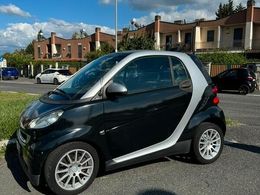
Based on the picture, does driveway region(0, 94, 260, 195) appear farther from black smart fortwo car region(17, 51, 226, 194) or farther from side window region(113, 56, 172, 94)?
side window region(113, 56, 172, 94)

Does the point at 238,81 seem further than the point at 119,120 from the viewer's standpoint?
Yes

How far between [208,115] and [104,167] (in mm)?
1767

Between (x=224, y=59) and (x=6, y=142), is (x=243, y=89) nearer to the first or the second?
(x=224, y=59)

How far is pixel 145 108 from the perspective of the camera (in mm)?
4438

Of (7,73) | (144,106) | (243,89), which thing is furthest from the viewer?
(7,73)

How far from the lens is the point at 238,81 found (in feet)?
63.3

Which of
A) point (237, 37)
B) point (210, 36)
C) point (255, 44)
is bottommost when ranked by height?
point (255, 44)

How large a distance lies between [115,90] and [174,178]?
1.46 meters

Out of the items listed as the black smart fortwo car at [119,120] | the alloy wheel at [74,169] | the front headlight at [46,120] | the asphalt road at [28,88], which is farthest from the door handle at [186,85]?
the asphalt road at [28,88]

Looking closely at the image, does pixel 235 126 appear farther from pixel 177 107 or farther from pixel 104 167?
pixel 104 167

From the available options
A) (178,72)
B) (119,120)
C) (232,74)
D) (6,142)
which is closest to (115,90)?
(119,120)

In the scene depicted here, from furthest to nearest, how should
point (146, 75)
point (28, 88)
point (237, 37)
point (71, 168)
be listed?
point (237, 37)
point (28, 88)
point (146, 75)
point (71, 168)

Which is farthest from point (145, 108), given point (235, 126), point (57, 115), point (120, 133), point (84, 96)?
point (235, 126)

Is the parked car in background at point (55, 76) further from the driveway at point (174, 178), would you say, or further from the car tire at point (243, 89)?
the driveway at point (174, 178)
